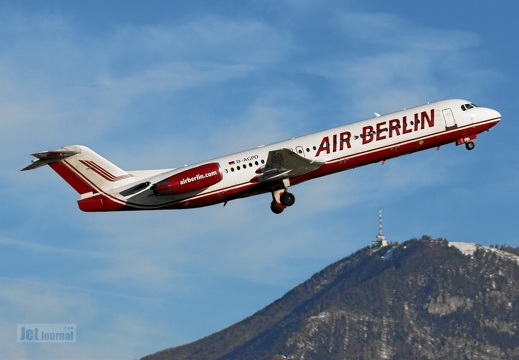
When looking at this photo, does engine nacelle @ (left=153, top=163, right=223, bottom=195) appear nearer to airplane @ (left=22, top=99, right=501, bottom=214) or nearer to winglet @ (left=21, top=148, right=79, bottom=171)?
airplane @ (left=22, top=99, right=501, bottom=214)

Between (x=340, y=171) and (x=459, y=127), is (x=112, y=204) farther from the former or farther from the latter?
(x=459, y=127)

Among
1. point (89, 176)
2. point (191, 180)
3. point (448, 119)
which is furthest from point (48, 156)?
point (448, 119)

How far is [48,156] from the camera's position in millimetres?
65938

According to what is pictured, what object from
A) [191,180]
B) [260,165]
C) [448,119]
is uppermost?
[448,119]

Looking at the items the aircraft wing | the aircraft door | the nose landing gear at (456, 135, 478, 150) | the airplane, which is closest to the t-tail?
the airplane

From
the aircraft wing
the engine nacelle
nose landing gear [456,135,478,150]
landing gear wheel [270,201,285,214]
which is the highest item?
nose landing gear [456,135,478,150]

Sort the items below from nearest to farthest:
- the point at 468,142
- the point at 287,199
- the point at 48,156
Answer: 1. the point at 48,156
2. the point at 287,199
3. the point at 468,142

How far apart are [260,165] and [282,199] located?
113 inches

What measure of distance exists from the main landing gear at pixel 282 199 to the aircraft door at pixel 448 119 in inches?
427

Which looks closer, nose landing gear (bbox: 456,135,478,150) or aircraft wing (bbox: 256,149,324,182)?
aircraft wing (bbox: 256,149,324,182)

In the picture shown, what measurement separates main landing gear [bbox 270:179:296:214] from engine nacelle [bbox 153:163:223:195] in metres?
4.23

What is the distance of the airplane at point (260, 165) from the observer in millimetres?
67000

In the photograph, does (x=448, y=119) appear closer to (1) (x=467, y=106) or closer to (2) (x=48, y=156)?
(1) (x=467, y=106)

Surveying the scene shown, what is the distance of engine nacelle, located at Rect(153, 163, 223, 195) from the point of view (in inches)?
2616
